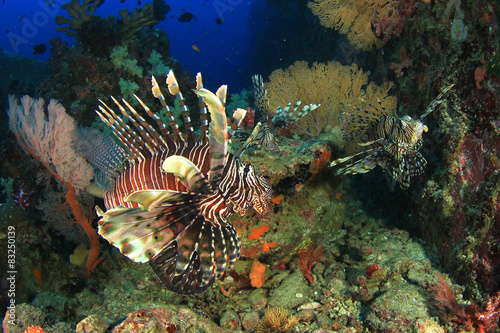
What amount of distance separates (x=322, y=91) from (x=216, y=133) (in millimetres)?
4616

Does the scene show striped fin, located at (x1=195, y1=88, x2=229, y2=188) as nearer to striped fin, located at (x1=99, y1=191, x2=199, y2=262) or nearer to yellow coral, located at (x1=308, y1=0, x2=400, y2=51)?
striped fin, located at (x1=99, y1=191, x2=199, y2=262)

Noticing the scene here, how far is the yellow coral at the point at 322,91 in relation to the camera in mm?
5641

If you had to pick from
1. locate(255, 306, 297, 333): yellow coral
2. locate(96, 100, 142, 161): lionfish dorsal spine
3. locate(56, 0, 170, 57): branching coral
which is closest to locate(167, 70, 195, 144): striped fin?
locate(96, 100, 142, 161): lionfish dorsal spine

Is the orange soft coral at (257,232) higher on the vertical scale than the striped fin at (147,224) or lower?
lower

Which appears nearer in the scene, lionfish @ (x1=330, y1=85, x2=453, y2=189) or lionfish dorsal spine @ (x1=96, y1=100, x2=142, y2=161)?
lionfish dorsal spine @ (x1=96, y1=100, x2=142, y2=161)

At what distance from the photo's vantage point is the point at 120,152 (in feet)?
10.3

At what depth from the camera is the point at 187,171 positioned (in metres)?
1.85

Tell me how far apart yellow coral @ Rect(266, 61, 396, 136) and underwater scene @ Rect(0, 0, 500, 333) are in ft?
0.11

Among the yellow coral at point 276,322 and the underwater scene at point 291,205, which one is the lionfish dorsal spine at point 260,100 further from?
the yellow coral at point 276,322

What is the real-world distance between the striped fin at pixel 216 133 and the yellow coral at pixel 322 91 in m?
4.13

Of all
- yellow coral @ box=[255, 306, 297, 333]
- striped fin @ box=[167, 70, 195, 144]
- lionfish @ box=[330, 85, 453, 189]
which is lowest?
yellow coral @ box=[255, 306, 297, 333]

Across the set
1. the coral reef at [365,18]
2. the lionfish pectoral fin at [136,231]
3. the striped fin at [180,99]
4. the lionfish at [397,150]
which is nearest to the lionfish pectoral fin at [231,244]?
the lionfish pectoral fin at [136,231]

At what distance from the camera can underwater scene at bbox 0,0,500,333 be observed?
233cm

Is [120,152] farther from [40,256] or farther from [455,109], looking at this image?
[455,109]
